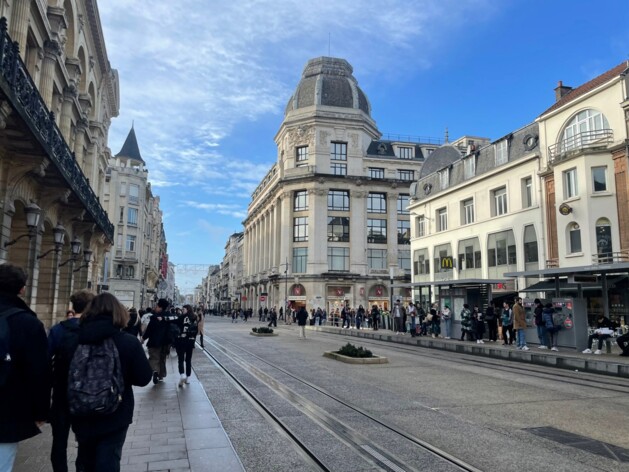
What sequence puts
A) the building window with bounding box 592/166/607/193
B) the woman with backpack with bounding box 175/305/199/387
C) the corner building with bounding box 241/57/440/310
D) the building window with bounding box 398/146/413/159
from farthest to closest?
the building window with bounding box 398/146/413/159 → the corner building with bounding box 241/57/440/310 → the building window with bounding box 592/166/607/193 → the woman with backpack with bounding box 175/305/199/387

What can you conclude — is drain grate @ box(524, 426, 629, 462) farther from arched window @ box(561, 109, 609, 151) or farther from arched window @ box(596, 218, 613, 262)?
arched window @ box(561, 109, 609, 151)

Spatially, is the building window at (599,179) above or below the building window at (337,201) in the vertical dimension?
below

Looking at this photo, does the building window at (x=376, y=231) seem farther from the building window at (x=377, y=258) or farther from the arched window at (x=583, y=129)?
the arched window at (x=583, y=129)

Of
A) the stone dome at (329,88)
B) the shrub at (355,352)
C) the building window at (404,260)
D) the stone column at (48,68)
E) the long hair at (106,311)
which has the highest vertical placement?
the stone dome at (329,88)

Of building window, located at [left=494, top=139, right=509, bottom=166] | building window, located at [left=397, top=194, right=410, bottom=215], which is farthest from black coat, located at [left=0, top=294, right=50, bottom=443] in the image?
building window, located at [left=397, top=194, right=410, bottom=215]

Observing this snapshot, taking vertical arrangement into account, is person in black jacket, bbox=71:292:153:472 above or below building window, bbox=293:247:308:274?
below

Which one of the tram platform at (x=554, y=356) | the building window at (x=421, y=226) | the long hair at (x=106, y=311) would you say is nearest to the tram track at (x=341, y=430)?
the long hair at (x=106, y=311)

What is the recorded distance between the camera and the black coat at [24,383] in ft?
9.50

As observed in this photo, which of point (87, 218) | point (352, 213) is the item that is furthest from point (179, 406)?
point (352, 213)

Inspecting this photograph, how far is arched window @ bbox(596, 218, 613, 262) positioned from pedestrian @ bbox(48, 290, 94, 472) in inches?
1010

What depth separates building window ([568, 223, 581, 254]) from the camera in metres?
25.3

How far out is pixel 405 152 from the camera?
6744cm

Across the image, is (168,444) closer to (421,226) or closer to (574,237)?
(574,237)

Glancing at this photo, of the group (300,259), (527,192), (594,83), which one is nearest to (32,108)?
(527,192)
